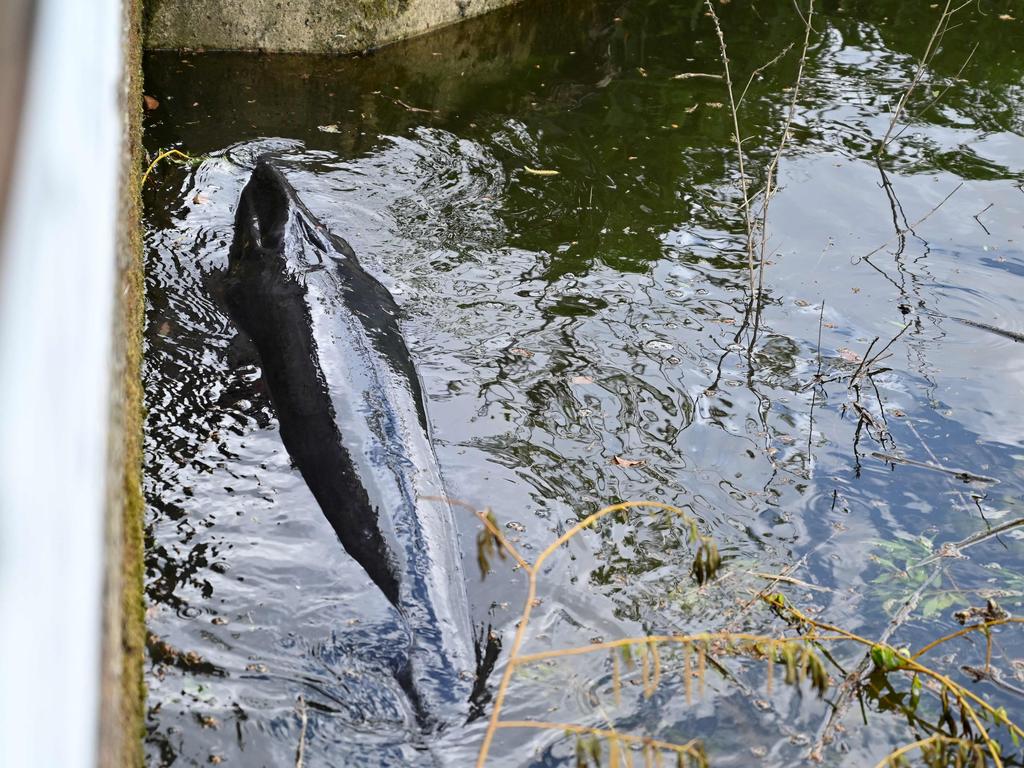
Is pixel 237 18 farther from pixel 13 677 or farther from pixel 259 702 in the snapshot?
pixel 13 677

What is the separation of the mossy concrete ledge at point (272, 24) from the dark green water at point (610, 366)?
9.4 inches

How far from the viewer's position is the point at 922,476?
4863 mm

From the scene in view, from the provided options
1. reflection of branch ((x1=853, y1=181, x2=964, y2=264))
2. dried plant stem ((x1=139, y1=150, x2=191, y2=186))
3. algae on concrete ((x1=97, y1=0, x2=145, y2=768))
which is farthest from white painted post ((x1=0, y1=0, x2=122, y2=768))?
reflection of branch ((x1=853, y1=181, x2=964, y2=264))

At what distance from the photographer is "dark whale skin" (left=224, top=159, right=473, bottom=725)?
371cm

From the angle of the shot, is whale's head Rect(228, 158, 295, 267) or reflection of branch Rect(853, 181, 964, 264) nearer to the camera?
whale's head Rect(228, 158, 295, 267)

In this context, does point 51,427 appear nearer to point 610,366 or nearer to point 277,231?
point 610,366

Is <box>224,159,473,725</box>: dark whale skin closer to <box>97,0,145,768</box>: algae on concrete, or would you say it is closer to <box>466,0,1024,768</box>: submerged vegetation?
<box>466,0,1024,768</box>: submerged vegetation

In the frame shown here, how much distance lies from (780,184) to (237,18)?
199 inches

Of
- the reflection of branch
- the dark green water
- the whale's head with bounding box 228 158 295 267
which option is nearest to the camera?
the dark green water

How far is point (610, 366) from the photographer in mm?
5543

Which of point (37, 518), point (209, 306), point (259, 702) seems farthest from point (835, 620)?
point (209, 306)

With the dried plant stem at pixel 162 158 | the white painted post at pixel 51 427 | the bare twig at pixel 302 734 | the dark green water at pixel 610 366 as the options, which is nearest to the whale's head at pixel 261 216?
the dark green water at pixel 610 366

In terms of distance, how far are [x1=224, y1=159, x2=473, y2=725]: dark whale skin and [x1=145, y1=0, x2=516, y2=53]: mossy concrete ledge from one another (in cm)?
329

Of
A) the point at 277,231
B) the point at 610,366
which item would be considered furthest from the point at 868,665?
the point at 277,231
